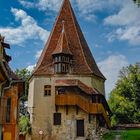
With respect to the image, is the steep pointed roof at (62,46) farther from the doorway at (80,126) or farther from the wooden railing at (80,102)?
the doorway at (80,126)

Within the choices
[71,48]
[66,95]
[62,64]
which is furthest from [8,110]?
[71,48]

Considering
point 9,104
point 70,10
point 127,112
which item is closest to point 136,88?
point 127,112

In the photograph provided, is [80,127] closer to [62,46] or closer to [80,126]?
[80,126]

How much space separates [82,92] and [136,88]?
14618 mm

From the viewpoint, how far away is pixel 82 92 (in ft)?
129

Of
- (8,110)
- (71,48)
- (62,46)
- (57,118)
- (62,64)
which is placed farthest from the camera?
(71,48)

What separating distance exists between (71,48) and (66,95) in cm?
645

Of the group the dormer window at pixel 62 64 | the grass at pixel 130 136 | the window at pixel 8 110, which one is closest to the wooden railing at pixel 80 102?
the dormer window at pixel 62 64

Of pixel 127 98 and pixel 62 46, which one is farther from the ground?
pixel 62 46

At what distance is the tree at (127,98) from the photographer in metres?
50.3

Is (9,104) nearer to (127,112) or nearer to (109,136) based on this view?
(109,136)

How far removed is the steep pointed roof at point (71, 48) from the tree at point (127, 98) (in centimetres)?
887

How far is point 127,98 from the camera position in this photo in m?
52.1

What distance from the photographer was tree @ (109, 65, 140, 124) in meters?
50.3
